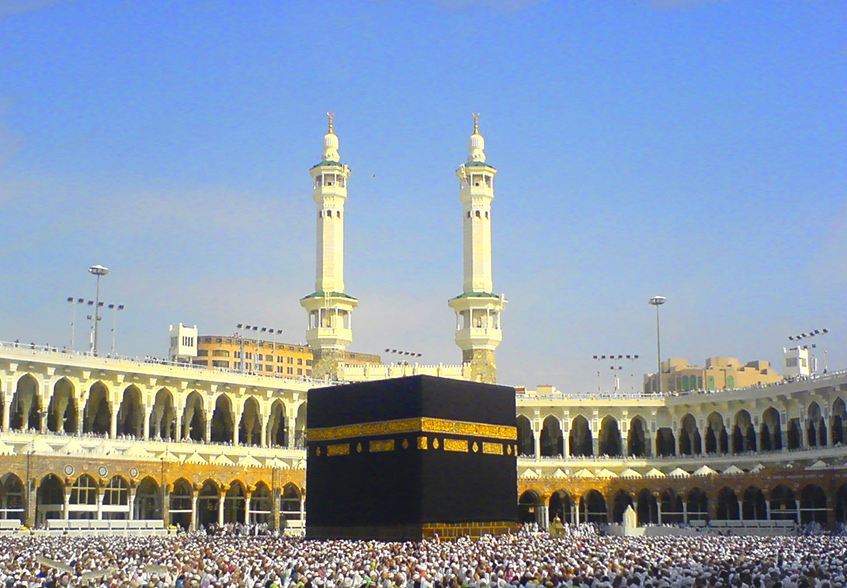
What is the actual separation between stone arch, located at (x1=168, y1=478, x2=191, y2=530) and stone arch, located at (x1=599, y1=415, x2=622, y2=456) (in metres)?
22.8

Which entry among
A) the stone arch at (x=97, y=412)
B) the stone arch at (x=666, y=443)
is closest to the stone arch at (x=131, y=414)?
the stone arch at (x=97, y=412)

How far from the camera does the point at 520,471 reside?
52656 millimetres

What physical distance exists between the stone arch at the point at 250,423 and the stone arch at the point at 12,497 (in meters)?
12.8

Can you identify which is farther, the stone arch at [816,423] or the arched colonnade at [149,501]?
the stone arch at [816,423]

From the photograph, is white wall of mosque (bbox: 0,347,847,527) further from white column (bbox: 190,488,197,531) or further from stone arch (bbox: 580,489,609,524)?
white column (bbox: 190,488,197,531)

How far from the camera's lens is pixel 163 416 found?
4894 cm

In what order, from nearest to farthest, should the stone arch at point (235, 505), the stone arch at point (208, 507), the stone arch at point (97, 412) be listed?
the stone arch at point (235, 505) → the stone arch at point (208, 507) → the stone arch at point (97, 412)

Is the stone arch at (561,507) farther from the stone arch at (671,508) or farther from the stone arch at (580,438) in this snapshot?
the stone arch at (671,508)

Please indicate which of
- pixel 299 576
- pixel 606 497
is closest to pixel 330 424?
pixel 299 576

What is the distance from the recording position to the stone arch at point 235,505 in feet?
151

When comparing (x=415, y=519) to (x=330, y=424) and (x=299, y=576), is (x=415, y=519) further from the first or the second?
(x=299, y=576)

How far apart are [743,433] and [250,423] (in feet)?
78.9

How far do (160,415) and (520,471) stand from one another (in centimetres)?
1765

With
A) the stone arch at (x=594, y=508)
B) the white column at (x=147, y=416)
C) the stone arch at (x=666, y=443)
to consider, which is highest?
the white column at (x=147, y=416)
